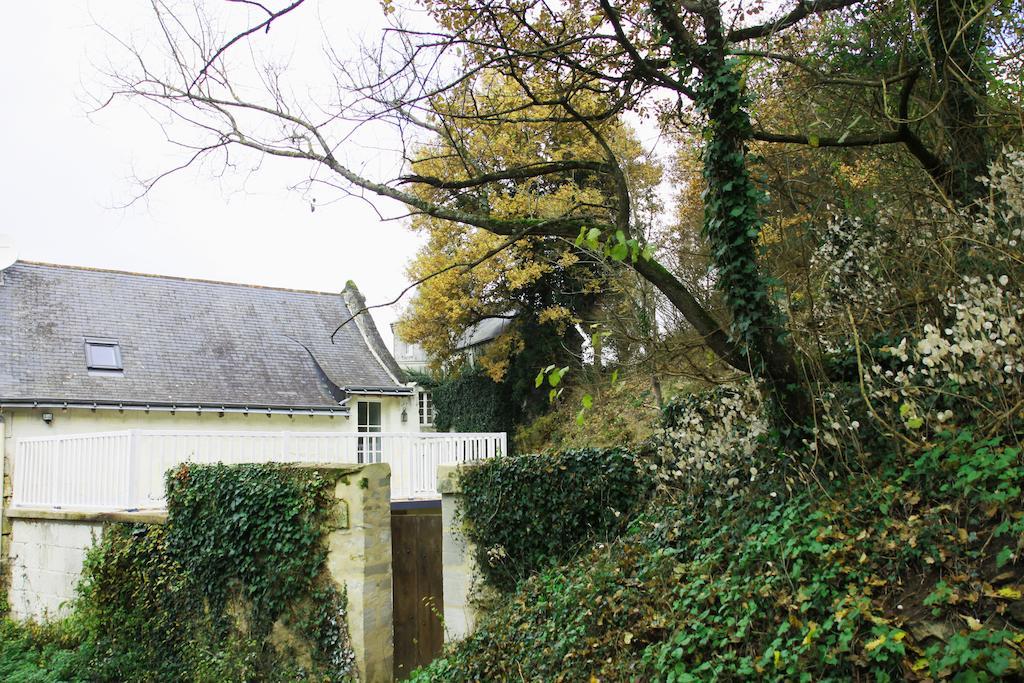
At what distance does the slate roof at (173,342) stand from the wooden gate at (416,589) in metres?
10.1

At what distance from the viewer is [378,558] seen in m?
7.76

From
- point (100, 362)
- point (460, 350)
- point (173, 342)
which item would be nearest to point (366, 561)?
point (100, 362)

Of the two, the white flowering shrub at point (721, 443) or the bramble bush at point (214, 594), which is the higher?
the white flowering shrub at point (721, 443)

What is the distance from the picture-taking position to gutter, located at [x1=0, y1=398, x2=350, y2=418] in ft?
48.0

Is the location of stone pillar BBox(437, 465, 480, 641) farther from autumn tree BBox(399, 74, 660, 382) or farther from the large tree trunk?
autumn tree BBox(399, 74, 660, 382)

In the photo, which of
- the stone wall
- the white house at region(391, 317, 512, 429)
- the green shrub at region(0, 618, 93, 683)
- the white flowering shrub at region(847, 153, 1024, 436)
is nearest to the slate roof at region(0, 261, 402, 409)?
the white house at region(391, 317, 512, 429)

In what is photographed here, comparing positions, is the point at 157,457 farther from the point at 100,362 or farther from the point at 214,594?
the point at 100,362

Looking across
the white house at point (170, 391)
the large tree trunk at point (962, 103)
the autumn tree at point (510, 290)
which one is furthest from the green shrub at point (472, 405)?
the large tree trunk at point (962, 103)

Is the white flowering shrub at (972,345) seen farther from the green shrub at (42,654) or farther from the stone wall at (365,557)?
the green shrub at (42,654)

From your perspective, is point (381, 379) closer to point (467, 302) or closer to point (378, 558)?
point (467, 302)

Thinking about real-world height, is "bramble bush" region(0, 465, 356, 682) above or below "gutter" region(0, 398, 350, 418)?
below

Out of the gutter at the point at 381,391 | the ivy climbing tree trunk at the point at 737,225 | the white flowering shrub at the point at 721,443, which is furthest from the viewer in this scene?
the gutter at the point at 381,391

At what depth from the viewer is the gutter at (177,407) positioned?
14617 millimetres

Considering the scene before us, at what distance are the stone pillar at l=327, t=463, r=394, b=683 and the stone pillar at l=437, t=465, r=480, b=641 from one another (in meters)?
0.63
